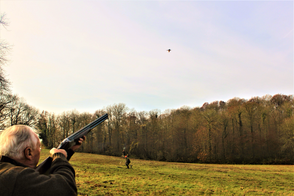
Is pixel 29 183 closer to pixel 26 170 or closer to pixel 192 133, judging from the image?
pixel 26 170

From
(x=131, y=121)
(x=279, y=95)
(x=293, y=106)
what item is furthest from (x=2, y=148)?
(x=279, y=95)

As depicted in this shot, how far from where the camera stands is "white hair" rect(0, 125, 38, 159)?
82.1 inches

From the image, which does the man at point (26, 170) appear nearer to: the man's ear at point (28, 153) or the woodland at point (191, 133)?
the man's ear at point (28, 153)

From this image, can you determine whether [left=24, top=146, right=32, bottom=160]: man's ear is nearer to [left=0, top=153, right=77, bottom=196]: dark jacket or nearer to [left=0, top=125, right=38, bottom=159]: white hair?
[left=0, top=125, right=38, bottom=159]: white hair

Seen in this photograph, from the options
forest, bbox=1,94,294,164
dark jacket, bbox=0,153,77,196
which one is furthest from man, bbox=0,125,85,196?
forest, bbox=1,94,294,164

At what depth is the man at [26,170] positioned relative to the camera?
5.83ft

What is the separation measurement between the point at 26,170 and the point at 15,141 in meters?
0.45

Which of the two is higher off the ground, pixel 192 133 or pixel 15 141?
pixel 15 141

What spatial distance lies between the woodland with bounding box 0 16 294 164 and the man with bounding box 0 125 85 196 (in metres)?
50.9

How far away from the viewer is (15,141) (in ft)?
6.93

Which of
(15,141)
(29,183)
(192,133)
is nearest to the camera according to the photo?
(29,183)

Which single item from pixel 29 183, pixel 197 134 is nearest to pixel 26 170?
pixel 29 183

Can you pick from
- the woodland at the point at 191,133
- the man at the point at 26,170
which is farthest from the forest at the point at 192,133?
the man at the point at 26,170

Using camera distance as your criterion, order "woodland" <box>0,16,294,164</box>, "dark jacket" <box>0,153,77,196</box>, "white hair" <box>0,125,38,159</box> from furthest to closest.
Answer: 1. "woodland" <box>0,16,294,164</box>
2. "white hair" <box>0,125,38,159</box>
3. "dark jacket" <box>0,153,77,196</box>
